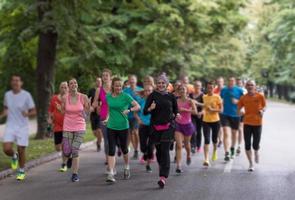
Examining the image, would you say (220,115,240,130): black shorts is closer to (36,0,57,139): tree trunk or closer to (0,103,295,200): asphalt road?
(0,103,295,200): asphalt road

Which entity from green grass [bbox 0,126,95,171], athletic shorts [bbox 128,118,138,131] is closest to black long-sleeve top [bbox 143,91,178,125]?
green grass [bbox 0,126,95,171]

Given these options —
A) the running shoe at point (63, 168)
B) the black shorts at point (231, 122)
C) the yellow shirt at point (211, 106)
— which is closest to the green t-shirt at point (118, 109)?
the running shoe at point (63, 168)

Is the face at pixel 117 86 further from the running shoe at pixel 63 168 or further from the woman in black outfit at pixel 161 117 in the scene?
the running shoe at pixel 63 168

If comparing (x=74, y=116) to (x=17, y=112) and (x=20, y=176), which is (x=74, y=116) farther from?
(x=20, y=176)

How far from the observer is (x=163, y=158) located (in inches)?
422

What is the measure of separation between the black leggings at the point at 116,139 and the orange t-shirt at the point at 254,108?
2.84 meters

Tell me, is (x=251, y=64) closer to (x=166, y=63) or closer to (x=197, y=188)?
(x=166, y=63)

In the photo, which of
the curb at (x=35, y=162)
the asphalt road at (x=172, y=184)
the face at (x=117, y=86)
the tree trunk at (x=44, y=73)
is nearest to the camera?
the asphalt road at (x=172, y=184)

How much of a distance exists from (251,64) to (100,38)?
237 ft

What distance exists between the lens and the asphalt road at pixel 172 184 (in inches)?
387

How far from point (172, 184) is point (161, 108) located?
1356 mm

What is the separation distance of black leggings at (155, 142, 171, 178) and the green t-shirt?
2.72 feet

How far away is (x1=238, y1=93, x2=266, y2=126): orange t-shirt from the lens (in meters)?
12.8

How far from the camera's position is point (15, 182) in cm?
1134
